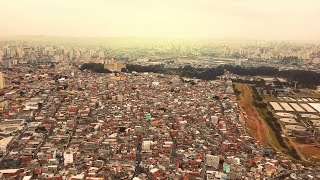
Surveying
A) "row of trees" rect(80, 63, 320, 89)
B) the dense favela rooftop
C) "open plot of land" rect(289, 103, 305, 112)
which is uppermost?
"row of trees" rect(80, 63, 320, 89)

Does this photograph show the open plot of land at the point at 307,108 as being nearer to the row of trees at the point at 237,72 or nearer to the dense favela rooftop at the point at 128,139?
the dense favela rooftop at the point at 128,139

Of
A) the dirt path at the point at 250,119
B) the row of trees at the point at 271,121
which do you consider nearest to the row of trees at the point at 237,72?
the row of trees at the point at 271,121

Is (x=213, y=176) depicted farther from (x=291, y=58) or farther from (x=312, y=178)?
(x=291, y=58)

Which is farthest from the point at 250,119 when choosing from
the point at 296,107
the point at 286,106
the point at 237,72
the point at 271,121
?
the point at 237,72

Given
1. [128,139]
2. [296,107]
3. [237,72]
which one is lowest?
[296,107]

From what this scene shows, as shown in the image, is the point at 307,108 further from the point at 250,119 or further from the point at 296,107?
the point at 250,119

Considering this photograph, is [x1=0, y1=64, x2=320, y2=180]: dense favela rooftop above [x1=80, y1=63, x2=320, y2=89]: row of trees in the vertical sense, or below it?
below

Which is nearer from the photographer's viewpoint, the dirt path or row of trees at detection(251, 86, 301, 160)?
row of trees at detection(251, 86, 301, 160)

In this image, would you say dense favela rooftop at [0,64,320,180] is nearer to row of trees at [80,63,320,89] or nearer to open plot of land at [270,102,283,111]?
open plot of land at [270,102,283,111]

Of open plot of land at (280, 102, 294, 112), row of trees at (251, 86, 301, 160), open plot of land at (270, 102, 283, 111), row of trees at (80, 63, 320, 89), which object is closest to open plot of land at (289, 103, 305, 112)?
open plot of land at (280, 102, 294, 112)
